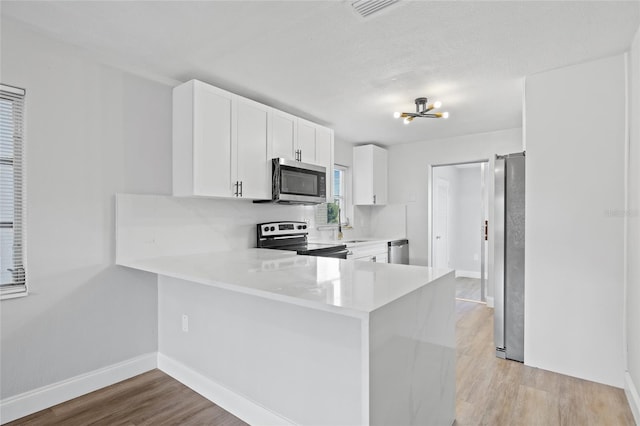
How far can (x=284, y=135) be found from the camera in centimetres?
329

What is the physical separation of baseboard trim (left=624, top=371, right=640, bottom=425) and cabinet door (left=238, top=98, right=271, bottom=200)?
2930 millimetres

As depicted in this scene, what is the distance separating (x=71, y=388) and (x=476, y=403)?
265 cm

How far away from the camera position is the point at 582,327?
245 cm

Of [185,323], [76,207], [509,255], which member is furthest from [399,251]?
[76,207]

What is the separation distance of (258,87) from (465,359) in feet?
9.60

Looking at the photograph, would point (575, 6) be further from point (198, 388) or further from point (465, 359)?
point (198, 388)

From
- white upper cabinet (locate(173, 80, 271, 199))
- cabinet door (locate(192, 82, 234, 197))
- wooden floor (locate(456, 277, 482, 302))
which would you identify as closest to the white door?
wooden floor (locate(456, 277, 482, 302))

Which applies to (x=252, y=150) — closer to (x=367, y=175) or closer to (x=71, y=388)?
(x=71, y=388)

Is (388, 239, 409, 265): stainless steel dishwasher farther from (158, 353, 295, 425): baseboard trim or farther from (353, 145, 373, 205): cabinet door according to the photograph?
(158, 353, 295, 425): baseboard trim

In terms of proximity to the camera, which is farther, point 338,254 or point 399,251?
point 399,251

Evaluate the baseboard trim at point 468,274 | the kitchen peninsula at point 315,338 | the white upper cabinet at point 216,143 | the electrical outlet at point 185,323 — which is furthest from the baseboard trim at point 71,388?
the baseboard trim at point 468,274

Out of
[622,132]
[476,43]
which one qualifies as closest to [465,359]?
[622,132]

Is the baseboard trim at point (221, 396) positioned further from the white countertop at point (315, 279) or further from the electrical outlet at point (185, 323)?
the white countertop at point (315, 279)

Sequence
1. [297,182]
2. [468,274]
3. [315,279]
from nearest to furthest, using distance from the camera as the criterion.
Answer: [315,279], [297,182], [468,274]
